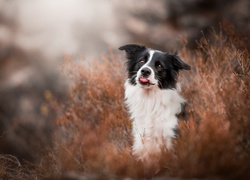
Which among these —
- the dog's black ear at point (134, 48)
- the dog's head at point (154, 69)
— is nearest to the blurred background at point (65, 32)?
the dog's black ear at point (134, 48)

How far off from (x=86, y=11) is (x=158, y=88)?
1092 centimetres

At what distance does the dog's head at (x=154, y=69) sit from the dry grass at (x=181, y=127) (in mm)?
556

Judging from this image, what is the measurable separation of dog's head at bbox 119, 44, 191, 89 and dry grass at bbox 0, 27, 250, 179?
1.82 ft

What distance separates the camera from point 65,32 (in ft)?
51.9

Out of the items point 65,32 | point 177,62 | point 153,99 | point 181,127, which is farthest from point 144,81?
point 65,32

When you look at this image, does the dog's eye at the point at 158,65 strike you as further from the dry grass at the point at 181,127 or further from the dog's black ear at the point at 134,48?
the dry grass at the point at 181,127

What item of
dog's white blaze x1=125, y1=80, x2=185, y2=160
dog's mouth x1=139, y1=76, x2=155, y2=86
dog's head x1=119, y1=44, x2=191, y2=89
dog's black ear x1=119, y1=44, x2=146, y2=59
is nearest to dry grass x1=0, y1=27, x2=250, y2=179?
dog's white blaze x1=125, y1=80, x2=185, y2=160

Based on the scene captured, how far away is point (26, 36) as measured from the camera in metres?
16.3

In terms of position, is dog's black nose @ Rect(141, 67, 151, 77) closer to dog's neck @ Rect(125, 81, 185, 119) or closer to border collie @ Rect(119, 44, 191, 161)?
border collie @ Rect(119, 44, 191, 161)

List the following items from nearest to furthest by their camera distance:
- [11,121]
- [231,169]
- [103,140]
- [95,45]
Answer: [231,169] < [103,140] < [11,121] < [95,45]

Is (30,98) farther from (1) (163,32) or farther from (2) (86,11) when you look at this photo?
(1) (163,32)

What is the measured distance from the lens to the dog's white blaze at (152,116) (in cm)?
572

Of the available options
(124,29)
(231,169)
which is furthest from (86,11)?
(231,169)

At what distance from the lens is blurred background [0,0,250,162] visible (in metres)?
14.8
